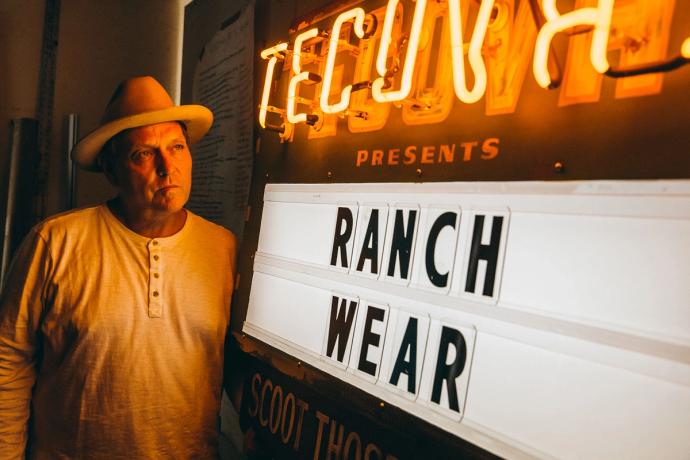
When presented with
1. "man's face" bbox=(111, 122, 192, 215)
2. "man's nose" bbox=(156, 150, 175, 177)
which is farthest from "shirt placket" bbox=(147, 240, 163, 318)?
"man's nose" bbox=(156, 150, 175, 177)

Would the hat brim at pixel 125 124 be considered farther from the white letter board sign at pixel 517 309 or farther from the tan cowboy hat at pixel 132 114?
the white letter board sign at pixel 517 309

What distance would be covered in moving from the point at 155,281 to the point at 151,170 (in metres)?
0.52

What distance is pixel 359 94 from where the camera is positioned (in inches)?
72.7

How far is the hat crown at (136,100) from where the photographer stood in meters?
2.30

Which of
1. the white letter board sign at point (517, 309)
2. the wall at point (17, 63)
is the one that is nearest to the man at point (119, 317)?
the white letter board sign at point (517, 309)

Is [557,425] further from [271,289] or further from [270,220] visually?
[270,220]

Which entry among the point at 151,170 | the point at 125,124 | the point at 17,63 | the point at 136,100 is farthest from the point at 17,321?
the point at 17,63

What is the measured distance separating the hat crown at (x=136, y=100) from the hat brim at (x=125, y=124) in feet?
0.28

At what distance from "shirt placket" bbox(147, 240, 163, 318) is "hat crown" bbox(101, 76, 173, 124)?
2.08 ft

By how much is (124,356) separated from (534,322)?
1845 millimetres

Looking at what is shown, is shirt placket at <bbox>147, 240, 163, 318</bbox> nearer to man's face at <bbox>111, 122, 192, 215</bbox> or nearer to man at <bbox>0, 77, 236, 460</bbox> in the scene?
man at <bbox>0, 77, 236, 460</bbox>

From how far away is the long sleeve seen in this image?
87.2 inches

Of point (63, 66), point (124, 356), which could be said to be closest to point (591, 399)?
point (124, 356)

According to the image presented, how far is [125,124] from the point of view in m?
2.21
